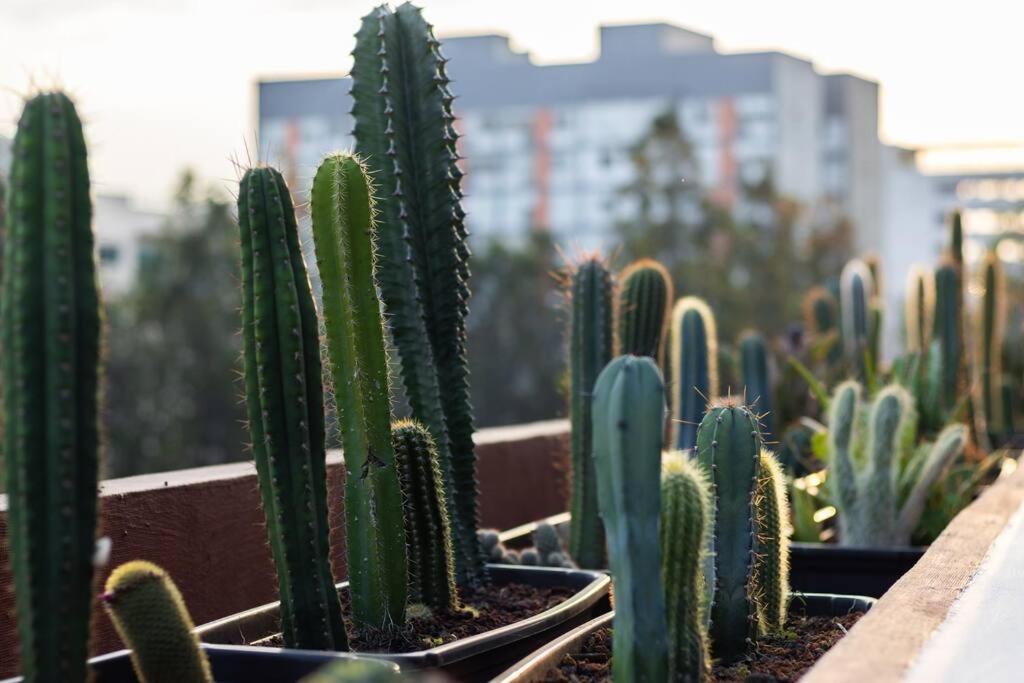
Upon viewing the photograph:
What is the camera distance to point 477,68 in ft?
220

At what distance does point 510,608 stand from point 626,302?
3.34ft

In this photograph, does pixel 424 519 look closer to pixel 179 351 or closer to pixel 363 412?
pixel 363 412

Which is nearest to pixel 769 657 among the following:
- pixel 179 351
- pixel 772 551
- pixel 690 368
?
pixel 772 551

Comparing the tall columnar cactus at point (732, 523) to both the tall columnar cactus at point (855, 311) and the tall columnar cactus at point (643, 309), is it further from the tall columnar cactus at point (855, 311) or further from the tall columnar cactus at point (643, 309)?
the tall columnar cactus at point (855, 311)

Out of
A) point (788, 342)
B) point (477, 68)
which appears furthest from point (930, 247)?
point (788, 342)

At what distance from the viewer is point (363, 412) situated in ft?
7.14

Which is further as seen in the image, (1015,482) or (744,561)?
(1015,482)

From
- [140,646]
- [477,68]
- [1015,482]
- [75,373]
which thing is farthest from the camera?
[477,68]


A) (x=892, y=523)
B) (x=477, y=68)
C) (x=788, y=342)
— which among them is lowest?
(x=892, y=523)

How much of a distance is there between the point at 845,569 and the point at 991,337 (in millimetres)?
3437

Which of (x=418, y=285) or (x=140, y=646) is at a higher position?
(x=418, y=285)

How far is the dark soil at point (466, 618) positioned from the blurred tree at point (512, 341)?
2752cm

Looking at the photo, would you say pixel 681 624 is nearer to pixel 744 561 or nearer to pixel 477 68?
pixel 744 561

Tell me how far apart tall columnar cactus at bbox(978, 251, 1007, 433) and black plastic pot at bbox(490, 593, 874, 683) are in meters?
3.76
